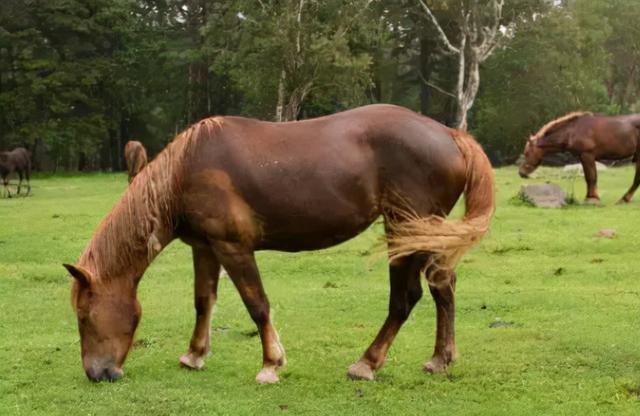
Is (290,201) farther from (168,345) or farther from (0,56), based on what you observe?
(0,56)

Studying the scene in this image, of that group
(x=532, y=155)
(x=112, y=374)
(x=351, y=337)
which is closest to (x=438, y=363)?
(x=351, y=337)

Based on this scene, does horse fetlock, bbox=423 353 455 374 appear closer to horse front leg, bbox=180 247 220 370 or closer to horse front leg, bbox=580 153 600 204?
horse front leg, bbox=180 247 220 370

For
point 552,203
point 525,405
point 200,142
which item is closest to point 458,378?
point 525,405

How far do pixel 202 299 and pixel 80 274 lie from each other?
3.29ft

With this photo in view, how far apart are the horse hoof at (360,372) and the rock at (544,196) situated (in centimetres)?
1054

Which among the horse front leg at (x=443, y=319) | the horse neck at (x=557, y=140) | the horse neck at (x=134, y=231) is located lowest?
the horse neck at (x=557, y=140)

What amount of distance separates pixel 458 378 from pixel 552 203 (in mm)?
10636

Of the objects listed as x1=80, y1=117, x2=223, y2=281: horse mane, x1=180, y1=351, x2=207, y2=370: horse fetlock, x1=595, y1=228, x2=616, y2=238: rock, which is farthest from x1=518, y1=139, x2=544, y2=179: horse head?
x1=80, y1=117, x2=223, y2=281: horse mane

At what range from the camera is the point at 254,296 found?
16.5 feet

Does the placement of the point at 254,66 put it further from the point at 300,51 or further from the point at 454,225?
the point at 454,225

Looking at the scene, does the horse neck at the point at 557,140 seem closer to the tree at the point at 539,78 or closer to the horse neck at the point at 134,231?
the horse neck at the point at 134,231

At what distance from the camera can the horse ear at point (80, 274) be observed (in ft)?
15.5

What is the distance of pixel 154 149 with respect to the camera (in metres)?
42.4

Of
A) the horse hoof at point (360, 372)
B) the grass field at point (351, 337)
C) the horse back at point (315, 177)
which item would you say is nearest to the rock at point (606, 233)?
the grass field at point (351, 337)
